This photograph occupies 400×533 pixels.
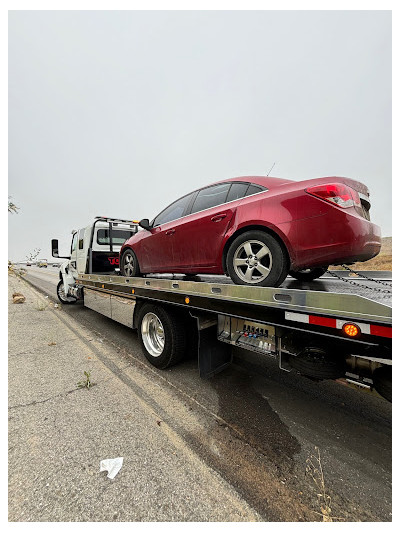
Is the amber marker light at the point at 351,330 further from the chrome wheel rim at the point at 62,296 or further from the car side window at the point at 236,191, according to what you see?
the chrome wheel rim at the point at 62,296

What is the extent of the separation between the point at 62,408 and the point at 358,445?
301cm

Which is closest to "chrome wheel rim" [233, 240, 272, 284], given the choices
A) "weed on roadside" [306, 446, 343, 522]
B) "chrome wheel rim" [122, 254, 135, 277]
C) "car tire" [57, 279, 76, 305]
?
"weed on roadside" [306, 446, 343, 522]

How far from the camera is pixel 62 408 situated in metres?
2.46

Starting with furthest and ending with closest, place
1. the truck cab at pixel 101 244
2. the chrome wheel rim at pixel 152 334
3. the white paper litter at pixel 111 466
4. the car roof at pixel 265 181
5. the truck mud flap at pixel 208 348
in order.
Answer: the truck cab at pixel 101 244
the chrome wheel rim at pixel 152 334
the truck mud flap at pixel 208 348
the car roof at pixel 265 181
the white paper litter at pixel 111 466

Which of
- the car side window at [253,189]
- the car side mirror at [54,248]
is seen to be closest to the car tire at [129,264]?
the car side window at [253,189]

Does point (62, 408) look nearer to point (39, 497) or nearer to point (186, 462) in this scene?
point (39, 497)

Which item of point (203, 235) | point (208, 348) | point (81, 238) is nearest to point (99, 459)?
point (208, 348)

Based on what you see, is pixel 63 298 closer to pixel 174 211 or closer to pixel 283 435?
pixel 174 211

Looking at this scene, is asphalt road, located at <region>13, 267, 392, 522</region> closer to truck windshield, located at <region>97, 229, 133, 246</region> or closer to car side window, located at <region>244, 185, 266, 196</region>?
car side window, located at <region>244, 185, 266, 196</region>

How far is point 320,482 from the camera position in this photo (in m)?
1.67

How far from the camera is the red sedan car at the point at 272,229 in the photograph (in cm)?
202

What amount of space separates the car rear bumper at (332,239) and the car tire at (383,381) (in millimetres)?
945

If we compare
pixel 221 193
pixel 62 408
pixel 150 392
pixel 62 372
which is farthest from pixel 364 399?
pixel 62 372

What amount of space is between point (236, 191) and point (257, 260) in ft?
3.38
